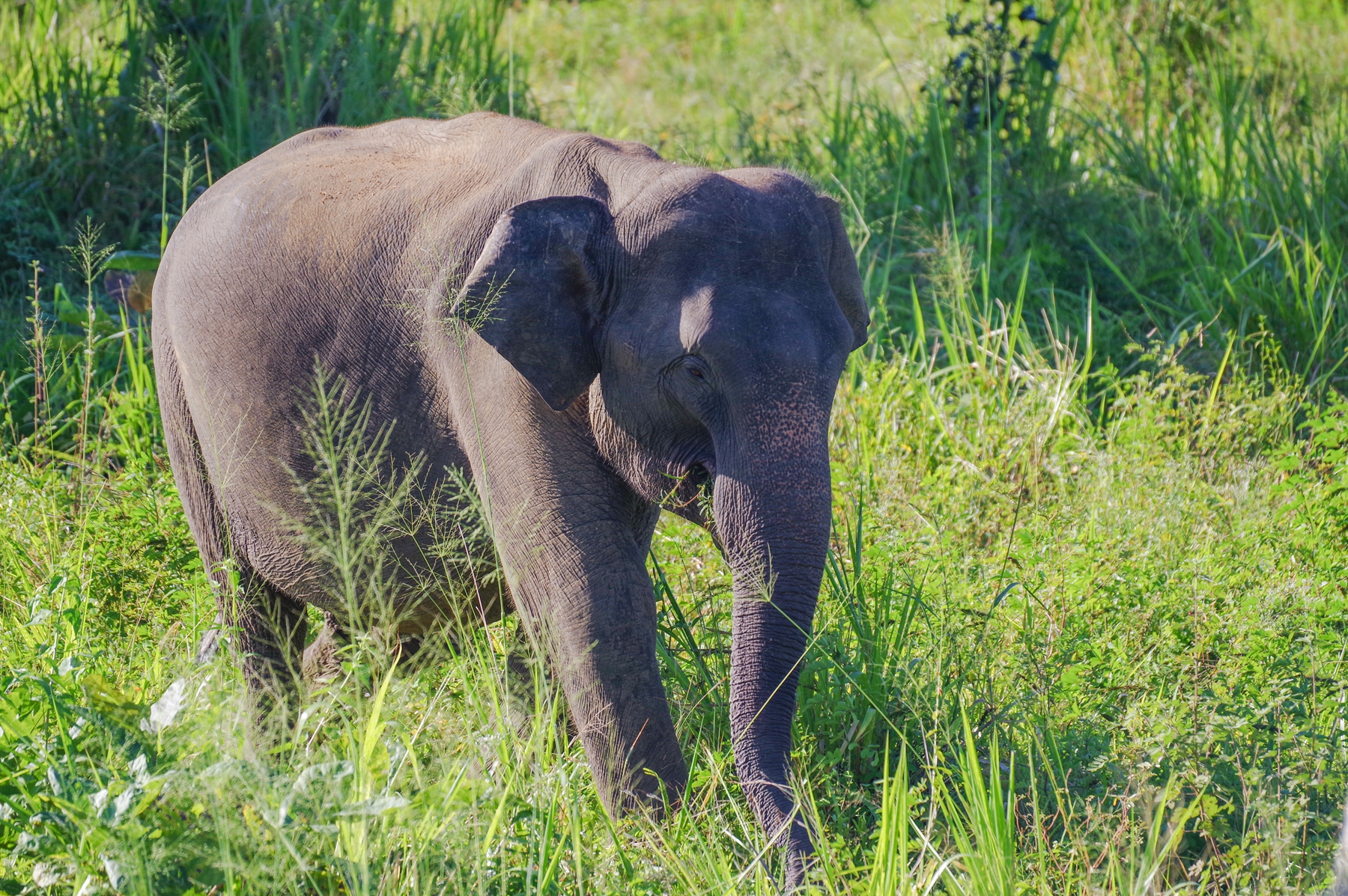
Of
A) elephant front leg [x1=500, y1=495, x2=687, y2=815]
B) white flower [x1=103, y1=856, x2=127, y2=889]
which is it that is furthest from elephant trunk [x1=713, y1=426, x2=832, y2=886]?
white flower [x1=103, y1=856, x2=127, y2=889]

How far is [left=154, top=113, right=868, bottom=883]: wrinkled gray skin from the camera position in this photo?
2500 millimetres

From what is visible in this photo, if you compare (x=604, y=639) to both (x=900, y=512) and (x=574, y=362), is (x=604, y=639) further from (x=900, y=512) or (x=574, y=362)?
(x=900, y=512)

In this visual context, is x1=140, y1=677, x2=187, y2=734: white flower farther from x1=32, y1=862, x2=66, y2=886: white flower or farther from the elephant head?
the elephant head

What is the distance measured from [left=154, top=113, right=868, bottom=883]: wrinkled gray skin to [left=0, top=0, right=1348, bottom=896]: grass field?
0.25 metres

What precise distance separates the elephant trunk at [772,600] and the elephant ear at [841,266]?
401mm

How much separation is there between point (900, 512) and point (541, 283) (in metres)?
2.21

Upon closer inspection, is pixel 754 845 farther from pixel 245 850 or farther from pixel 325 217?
pixel 325 217

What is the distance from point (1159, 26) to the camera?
831 centimetres

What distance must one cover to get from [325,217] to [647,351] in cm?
93

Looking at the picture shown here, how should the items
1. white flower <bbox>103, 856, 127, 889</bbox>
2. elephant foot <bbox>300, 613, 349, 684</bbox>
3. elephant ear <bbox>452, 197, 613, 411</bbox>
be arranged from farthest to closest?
elephant foot <bbox>300, 613, 349, 684</bbox> < elephant ear <bbox>452, 197, 613, 411</bbox> < white flower <bbox>103, 856, 127, 889</bbox>

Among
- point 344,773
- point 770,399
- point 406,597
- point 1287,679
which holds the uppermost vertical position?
point 770,399

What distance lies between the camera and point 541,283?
8.66 feet

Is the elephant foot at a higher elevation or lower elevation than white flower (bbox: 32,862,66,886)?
lower

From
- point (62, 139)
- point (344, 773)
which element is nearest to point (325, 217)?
point (344, 773)
